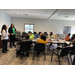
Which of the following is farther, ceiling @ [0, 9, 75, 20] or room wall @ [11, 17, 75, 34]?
room wall @ [11, 17, 75, 34]

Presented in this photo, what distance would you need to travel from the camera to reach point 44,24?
866 cm

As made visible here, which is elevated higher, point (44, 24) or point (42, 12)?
point (42, 12)

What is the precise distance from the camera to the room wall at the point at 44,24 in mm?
8312

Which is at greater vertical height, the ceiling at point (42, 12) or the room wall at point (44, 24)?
the ceiling at point (42, 12)

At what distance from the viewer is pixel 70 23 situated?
8922 mm

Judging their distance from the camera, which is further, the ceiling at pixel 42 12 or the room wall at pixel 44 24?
the room wall at pixel 44 24

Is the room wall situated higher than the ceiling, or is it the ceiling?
the ceiling

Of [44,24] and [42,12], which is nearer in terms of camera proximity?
[42,12]

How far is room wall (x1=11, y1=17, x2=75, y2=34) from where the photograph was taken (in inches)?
327
